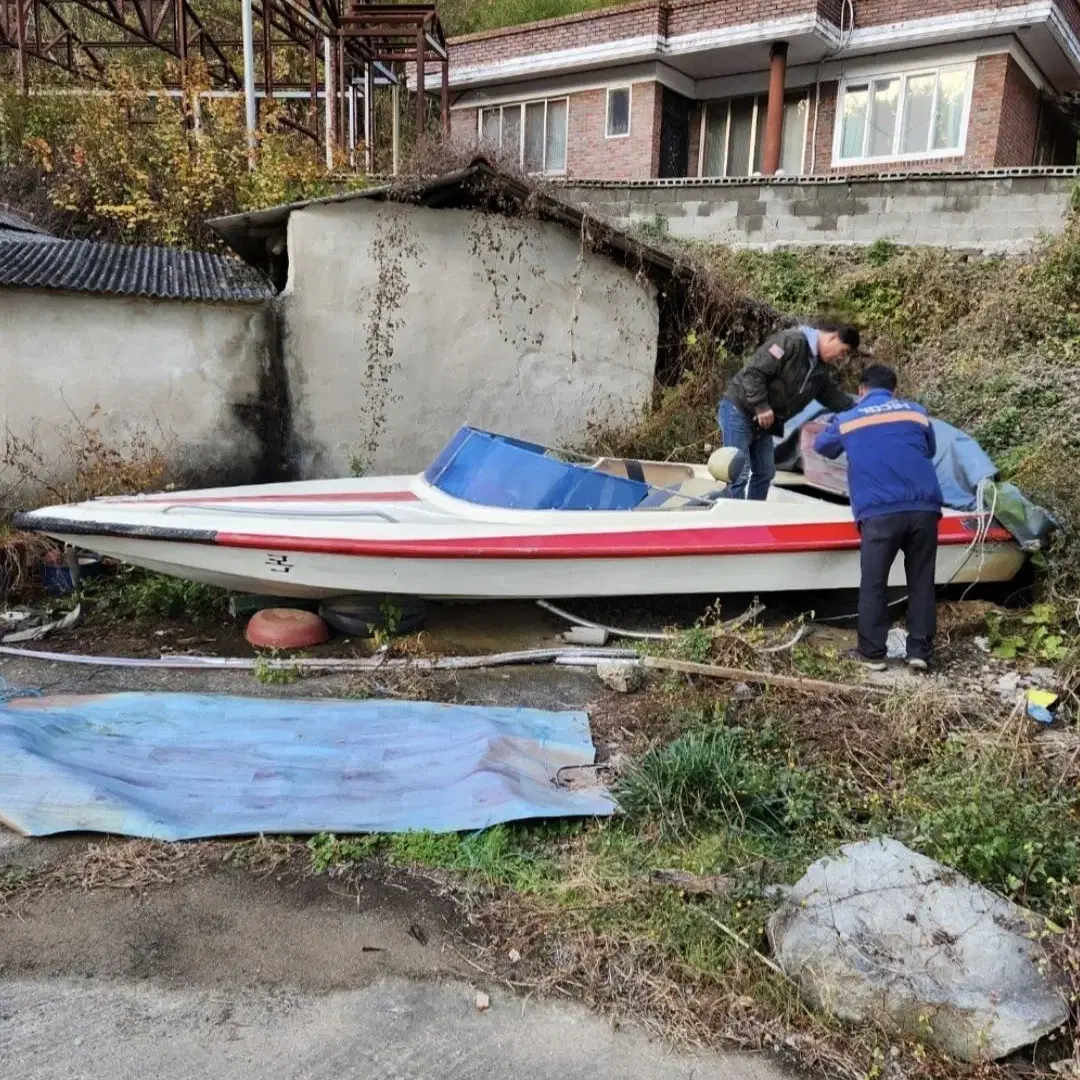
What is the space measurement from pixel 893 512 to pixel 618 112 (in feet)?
44.9

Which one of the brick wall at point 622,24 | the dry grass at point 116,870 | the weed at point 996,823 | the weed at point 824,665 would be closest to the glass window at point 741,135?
the brick wall at point 622,24

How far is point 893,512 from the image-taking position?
194 inches

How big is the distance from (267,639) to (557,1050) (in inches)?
137

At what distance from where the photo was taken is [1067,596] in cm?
540

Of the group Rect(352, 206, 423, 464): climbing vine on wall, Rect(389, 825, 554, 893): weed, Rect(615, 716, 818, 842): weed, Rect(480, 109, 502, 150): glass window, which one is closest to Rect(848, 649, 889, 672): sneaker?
Rect(615, 716, 818, 842): weed

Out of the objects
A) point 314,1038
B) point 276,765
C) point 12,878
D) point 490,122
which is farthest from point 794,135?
point 314,1038

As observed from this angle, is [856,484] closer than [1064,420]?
Yes

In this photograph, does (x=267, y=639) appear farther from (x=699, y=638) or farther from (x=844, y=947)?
(x=844, y=947)

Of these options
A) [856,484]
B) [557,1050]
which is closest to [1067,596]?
[856,484]

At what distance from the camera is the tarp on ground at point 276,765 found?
3232mm

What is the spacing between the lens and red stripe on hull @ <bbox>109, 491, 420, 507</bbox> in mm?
5508

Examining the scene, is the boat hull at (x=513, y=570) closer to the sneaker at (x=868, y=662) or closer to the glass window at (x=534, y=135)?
the sneaker at (x=868, y=662)

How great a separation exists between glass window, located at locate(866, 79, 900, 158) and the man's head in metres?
10.9

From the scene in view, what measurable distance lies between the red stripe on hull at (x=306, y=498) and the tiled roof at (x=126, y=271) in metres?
2.63
